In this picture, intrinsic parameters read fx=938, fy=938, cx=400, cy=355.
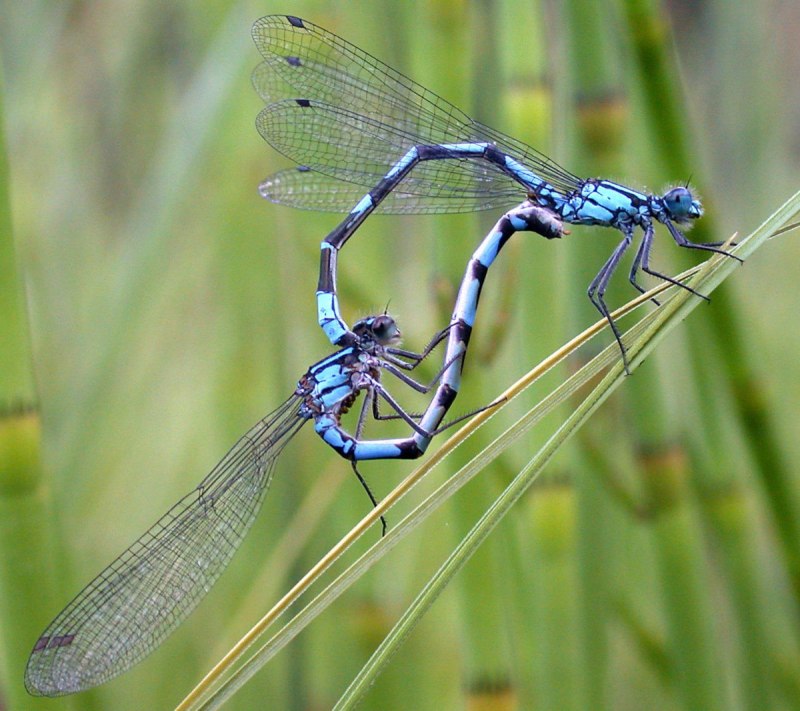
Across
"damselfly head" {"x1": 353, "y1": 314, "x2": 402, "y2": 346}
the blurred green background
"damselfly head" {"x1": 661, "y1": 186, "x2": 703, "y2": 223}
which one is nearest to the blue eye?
"damselfly head" {"x1": 661, "y1": 186, "x2": 703, "y2": 223}

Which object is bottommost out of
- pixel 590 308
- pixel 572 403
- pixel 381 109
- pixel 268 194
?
pixel 572 403

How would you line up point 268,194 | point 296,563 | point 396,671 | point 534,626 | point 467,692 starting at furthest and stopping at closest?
point 296,563 < point 396,671 < point 268,194 < point 534,626 < point 467,692

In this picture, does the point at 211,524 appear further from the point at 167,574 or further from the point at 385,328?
the point at 385,328

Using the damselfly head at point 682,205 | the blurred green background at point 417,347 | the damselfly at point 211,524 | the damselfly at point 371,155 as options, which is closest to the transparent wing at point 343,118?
the damselfly at point 371,155

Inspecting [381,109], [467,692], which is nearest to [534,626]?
[467,692]

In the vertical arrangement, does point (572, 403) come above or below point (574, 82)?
below

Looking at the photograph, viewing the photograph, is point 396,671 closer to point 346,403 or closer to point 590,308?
point 346,403

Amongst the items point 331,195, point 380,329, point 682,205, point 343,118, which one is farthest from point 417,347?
point 682,205

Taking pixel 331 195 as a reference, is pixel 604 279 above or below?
below
